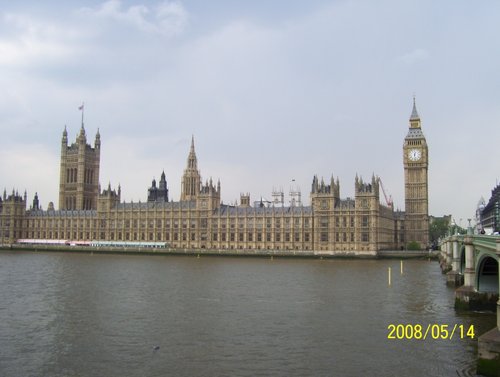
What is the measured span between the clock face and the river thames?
289 ft

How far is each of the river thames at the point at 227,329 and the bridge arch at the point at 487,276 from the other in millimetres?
2941

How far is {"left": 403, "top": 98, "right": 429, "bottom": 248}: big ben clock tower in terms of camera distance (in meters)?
142

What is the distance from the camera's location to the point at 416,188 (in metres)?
146

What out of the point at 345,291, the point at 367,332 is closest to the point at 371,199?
the point at 345,291

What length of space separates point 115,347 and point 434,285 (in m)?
A: 41.4

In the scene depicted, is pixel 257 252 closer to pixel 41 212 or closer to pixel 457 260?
pixel 457 260

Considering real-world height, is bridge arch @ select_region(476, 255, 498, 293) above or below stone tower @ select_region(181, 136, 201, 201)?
below

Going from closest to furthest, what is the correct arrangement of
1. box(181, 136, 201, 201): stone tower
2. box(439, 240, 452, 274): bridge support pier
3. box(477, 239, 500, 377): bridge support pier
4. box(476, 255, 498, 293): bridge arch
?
box(477, 239, 500, 377): bridge support pier → box(476, 255, 498, 293): bridge arch → box(439, 240, 452, 274): bridge support pier → box(181, 136, 201, 201): stone tower

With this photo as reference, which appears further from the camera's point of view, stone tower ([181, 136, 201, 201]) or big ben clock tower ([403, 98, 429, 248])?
stone tower ([181, 136, 201, 201])

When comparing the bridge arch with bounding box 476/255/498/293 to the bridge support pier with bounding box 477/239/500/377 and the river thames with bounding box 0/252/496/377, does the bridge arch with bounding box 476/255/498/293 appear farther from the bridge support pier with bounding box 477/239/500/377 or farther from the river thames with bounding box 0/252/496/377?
the bridge support pier with bounding box 477/239/500/377

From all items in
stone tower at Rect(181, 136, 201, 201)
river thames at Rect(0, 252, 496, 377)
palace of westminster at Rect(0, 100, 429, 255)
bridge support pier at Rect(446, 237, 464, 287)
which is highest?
stone tower at Rect(181, 136, 201, 201)

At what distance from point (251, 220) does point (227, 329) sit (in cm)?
10452
